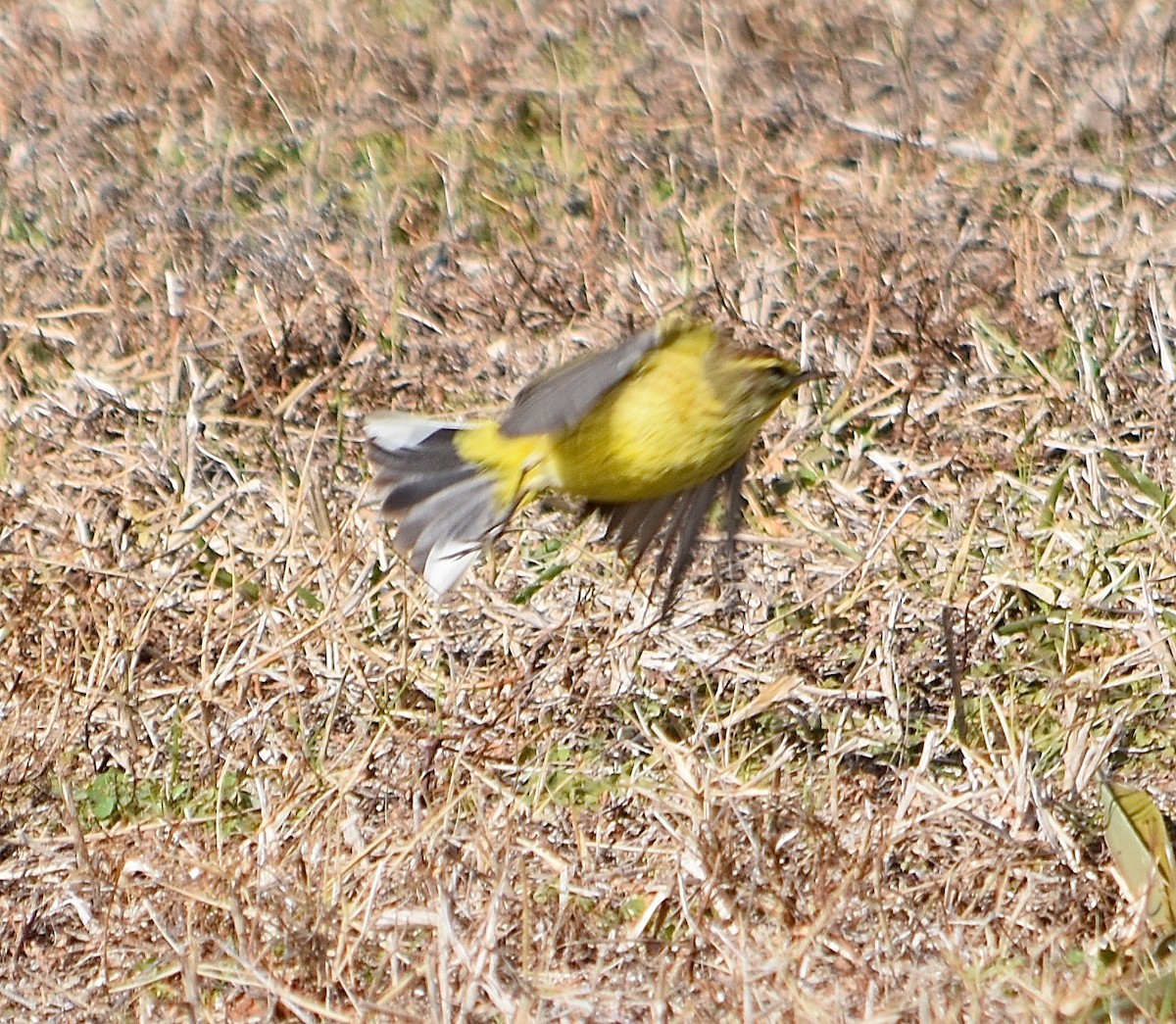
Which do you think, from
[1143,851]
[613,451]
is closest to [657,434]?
[613,451]

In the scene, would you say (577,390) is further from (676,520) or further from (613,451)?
(676,520)

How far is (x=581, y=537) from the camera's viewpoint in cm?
452

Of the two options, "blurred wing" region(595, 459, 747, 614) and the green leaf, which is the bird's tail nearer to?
"blurred wing" region(595, 459, 747, 614)

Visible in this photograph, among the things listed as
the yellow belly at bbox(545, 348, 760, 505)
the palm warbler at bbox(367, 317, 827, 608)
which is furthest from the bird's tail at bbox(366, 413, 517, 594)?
the yellow belly at bbox(545, 348, 760, 505)

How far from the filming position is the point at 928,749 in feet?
12.3

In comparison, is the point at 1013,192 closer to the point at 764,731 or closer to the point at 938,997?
the point at 764,731

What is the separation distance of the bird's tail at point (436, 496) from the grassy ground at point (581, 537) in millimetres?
185

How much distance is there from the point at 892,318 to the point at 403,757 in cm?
198

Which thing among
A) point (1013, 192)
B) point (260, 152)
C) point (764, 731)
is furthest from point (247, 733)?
point (1013, 192)

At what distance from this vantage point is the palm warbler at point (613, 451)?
12.9 ft

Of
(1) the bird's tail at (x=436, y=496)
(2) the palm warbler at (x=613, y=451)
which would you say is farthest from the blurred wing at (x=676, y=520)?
(1) the bird's tail at (x=436, y=496)

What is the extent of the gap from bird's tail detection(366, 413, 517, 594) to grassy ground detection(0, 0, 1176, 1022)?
185 mm

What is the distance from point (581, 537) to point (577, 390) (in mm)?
844

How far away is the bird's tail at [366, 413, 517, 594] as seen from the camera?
A: 13.7 ft
